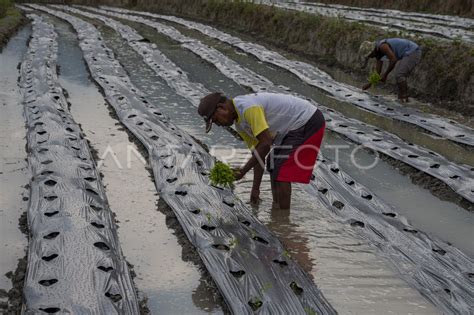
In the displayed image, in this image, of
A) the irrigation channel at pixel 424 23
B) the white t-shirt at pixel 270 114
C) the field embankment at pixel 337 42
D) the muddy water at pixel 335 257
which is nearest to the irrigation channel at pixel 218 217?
the muddy water at pixel 335 257

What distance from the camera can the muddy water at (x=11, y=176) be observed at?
164 inches

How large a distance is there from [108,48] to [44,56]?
199 cm

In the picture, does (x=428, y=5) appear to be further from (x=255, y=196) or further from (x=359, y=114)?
(x=255, y=196)

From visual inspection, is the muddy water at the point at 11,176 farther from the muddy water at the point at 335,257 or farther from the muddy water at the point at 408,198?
the muddy water at the point at 408,198

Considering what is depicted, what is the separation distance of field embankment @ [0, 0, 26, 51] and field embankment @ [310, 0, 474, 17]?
11.3m

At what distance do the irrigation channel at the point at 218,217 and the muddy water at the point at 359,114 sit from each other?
0.05m

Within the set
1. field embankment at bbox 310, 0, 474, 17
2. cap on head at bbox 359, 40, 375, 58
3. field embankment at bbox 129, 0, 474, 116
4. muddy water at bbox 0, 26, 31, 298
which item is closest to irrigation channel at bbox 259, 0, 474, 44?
field embankment at bbox 129, 0, 474, 116

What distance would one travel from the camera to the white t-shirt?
4324mm

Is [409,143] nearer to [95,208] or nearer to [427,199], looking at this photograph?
[427,199]

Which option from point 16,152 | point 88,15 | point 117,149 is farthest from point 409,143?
point 88,15

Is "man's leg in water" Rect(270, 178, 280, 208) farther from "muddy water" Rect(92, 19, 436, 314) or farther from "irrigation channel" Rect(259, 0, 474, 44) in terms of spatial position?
"irrigation channel" Rect(259, 0, 474, 44)

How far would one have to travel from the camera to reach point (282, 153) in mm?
4707

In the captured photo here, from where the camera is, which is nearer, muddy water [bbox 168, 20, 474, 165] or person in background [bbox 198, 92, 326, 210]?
person in background [bbox 198, 92, 326, 210]

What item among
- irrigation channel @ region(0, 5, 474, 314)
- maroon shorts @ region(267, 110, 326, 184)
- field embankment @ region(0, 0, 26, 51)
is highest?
maroon shorts @ region(267, 110, 326, 184)
